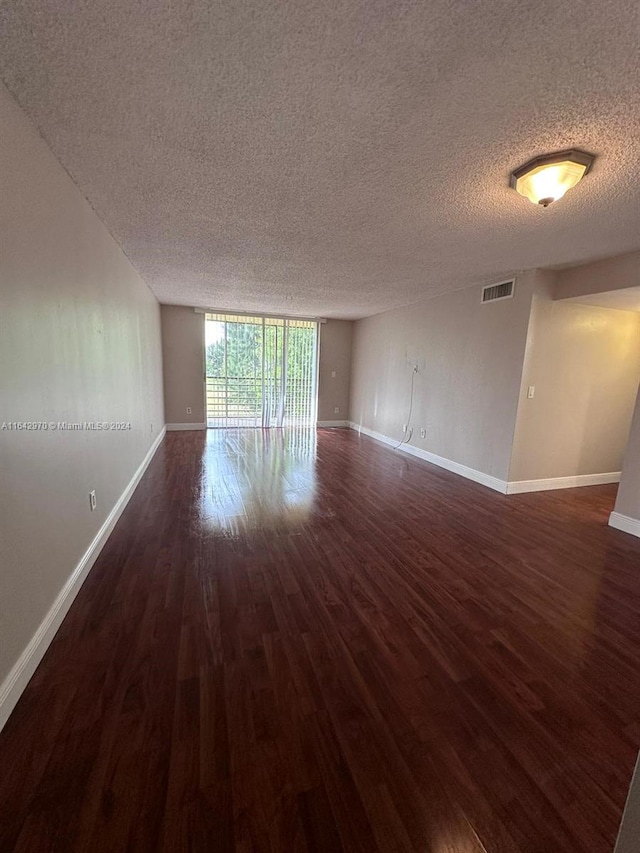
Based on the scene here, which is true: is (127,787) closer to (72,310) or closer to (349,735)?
(349,735)

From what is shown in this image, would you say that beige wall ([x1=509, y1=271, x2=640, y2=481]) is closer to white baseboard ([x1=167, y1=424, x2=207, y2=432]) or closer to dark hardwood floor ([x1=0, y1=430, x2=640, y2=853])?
dark hardwood floor ([x1=0, y1=430, x2=640, y2=853])

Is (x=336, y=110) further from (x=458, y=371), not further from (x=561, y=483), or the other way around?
(x=561, y=483)

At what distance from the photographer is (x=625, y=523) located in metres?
3.00

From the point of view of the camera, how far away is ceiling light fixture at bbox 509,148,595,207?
5.31 feet

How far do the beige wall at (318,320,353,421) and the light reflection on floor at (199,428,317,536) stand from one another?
1473 mm

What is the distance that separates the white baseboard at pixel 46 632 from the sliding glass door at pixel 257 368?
4402 millimetres

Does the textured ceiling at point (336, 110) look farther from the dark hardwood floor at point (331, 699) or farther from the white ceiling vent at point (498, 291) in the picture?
the dark hardwood floor at point (331, 699)

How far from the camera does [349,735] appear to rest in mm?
1212

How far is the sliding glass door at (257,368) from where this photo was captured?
6.59 meters

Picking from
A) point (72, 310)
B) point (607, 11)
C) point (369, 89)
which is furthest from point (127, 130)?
point (607, 11)

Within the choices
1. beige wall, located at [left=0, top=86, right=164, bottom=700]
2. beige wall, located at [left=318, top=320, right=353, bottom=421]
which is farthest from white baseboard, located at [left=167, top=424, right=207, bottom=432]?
beige wall, located at [left=0, top=86, right=164, bottom=700]

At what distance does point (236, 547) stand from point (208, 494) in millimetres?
1108

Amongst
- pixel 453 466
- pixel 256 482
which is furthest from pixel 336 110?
pixel 453 466

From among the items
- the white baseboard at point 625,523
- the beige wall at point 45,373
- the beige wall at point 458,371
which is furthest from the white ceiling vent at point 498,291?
the beige wall at point 45,373
